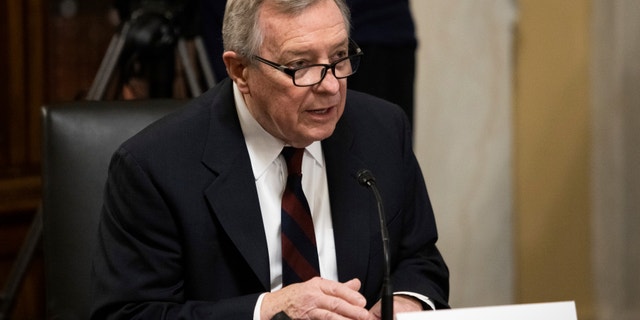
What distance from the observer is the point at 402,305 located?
5.71 ft

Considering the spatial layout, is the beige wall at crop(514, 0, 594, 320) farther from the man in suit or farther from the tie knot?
the tie knot

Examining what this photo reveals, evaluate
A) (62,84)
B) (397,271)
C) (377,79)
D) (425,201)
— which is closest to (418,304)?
(397,271)

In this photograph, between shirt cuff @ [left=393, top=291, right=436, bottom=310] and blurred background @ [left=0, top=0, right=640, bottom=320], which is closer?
shirt cuff @ [left=393, top=291, right=436, bottom=310]

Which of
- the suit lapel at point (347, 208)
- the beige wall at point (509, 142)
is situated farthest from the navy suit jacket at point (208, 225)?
the beige wall at point (509, 142)

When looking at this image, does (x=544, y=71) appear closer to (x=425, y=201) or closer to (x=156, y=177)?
(x=425, y=201)

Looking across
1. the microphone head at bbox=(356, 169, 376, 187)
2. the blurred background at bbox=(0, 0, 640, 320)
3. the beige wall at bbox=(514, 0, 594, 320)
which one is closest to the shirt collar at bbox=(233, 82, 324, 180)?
the microphone head at bbox=(356, 169, 376, 187)

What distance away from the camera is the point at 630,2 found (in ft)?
9.29

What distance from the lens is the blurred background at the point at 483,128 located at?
331 cm

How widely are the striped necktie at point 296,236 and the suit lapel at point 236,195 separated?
1.4 inches

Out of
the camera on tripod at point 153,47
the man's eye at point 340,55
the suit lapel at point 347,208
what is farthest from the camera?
the camera on tripod at point 153,47

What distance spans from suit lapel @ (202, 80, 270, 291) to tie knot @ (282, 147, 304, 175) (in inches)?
2.6

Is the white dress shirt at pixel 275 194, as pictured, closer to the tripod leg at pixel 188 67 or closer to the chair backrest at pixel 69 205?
the chair backrest at pixel 69 205

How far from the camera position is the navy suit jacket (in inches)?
66.0

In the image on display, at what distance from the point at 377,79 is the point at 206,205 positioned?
95 cm
